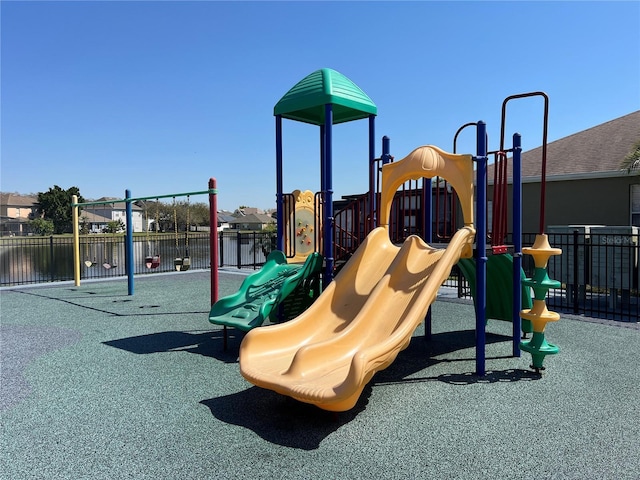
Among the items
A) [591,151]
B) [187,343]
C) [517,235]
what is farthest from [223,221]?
[517,235]

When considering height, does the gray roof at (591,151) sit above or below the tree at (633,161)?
above

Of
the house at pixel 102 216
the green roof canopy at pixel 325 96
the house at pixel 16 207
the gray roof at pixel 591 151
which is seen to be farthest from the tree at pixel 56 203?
the green roof canopy at pixel 325 96

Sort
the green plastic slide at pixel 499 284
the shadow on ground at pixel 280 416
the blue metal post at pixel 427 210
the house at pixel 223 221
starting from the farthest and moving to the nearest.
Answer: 1. the house at pixel 223 221
2. the green plastic slide at pixel 499 284
3. the blue metal post at pixel 427 210
4. the shadow on ground at pixel 280 416

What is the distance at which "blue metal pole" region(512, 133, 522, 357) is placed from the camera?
5438mm

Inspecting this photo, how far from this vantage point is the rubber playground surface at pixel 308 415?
122 inches

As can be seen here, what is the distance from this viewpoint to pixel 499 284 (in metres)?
6.56

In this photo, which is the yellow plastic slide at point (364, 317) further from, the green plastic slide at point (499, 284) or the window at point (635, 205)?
the window at point (635, 205)

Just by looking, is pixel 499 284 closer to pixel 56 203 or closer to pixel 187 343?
pixel 187 343

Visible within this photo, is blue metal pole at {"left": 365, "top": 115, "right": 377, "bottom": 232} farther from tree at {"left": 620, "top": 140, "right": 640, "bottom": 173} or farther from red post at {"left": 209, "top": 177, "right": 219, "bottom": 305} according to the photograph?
tree at {"left": 620, "top": 140, "right": 640, "bottom": 173}

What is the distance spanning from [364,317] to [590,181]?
12.6m

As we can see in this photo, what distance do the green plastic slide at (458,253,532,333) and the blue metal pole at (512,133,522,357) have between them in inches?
25.3

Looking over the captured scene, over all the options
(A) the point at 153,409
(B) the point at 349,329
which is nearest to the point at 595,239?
(B) the point at 349,329

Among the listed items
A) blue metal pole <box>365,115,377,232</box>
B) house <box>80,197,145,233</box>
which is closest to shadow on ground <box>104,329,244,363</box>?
blue metal pole <box>365,115,377,232</box>

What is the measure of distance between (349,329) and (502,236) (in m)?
2.64
